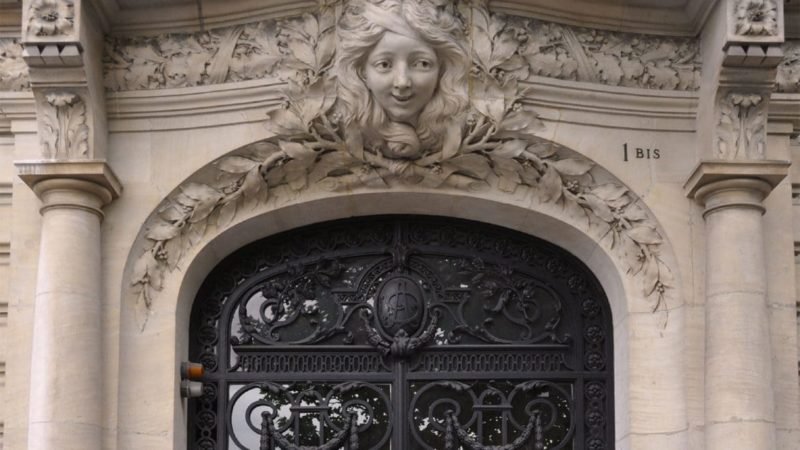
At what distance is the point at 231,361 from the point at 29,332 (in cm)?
153

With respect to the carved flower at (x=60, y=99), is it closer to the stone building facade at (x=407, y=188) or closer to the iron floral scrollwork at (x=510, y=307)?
the stone building facade at (x=407, y=188)

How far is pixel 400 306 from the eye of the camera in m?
12.6

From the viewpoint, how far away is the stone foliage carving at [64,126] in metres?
11.8

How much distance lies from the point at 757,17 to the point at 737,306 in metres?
1.93

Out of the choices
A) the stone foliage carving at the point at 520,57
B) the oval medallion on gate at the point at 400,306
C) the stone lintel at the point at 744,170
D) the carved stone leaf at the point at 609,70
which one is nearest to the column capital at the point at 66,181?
the stone foliage carving at the point at 520,57

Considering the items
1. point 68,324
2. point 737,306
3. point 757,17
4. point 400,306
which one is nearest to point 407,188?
point 400,306

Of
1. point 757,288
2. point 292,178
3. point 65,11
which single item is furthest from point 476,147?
point 65,11

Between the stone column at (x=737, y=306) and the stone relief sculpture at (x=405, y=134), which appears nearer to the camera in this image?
the stone column at (x=737, y=306)

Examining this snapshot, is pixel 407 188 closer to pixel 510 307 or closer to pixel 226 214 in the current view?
pixel 510 307

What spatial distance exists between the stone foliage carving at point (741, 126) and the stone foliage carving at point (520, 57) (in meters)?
0.46

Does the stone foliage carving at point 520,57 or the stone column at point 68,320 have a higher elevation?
the stone foliage carving at point 520,57

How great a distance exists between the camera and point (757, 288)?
11.6 m

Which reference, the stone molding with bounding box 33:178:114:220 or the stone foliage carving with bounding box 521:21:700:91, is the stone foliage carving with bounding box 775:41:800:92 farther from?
the stone molding with bounding box 33:178:114:220

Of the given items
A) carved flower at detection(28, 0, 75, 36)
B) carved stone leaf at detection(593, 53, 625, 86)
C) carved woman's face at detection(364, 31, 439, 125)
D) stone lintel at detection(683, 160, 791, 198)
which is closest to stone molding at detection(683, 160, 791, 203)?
stone lintel at detection(683, 160, 791, 198)
